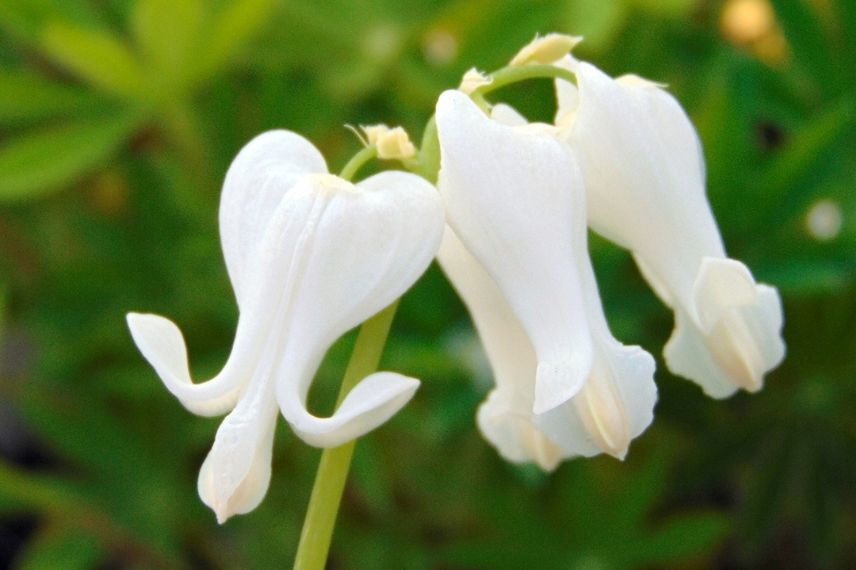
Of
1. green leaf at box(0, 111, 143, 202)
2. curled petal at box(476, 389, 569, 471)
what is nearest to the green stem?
curled petal at box(476, 389, 569, 471)

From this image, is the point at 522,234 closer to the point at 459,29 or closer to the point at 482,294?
the point at 482,294

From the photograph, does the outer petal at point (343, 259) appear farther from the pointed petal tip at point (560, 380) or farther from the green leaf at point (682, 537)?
the green leaf at point (682, 537)

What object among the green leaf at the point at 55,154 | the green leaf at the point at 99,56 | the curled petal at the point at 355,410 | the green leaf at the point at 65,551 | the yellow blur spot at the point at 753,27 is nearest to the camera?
the curled petal at the point at 355,410

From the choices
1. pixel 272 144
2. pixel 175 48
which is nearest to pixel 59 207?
pixel 175 48

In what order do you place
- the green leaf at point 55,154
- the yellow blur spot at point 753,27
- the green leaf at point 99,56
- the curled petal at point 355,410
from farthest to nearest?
the yellow blur spot at point 753,27
the green leaf at point 55,154
the green leaf at point 99,56
the curled petal at point 355,410

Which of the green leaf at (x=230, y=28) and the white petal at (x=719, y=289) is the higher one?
the green leaf at (x=230, y=28)

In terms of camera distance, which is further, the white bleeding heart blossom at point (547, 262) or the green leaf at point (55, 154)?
the green leaf at point (55, 154)

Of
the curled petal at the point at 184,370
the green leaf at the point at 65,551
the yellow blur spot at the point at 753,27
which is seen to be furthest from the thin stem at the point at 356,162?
the yellow blur spot at the point at 753,27

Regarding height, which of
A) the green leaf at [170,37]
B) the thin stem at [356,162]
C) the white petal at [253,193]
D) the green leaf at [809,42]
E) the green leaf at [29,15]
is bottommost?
the green leaf at [809,42]
